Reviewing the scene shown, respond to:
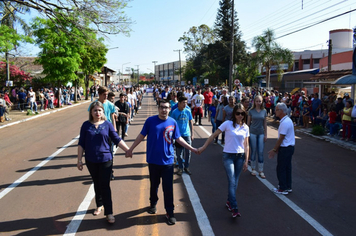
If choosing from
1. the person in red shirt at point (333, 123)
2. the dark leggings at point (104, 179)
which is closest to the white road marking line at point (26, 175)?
the dark leggings at point (104, 179)

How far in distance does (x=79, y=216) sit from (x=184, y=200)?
185 centimetres

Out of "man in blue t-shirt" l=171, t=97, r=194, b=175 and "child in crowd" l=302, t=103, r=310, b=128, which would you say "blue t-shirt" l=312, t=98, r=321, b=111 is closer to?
"child in crowd" l=302, t=103, r=310, b=128

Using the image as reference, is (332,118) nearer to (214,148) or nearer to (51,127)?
(214,148)

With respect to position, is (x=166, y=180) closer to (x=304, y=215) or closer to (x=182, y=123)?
(x=304, y=215)

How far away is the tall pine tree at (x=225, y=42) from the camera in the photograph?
53781mm

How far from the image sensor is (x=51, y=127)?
15.9 meters

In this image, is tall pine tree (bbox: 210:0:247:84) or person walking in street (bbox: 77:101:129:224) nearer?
person walking in street (bbox: 77:101:129:224)

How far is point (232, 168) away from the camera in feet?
16.2

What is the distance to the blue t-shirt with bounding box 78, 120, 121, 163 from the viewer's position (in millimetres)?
4605

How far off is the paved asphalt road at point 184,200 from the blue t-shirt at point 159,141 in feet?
3.19

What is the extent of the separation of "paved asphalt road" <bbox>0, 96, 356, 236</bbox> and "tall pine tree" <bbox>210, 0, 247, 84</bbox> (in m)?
45.9

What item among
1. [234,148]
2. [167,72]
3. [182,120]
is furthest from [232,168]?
[167,72]

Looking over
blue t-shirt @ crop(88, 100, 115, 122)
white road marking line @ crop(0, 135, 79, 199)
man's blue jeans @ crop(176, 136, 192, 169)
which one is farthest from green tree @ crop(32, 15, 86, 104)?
man's blue jeans @ crop(176, 136, 192, 169)

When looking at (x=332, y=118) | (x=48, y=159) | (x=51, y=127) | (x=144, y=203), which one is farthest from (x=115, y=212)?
(x=51, y=127)
